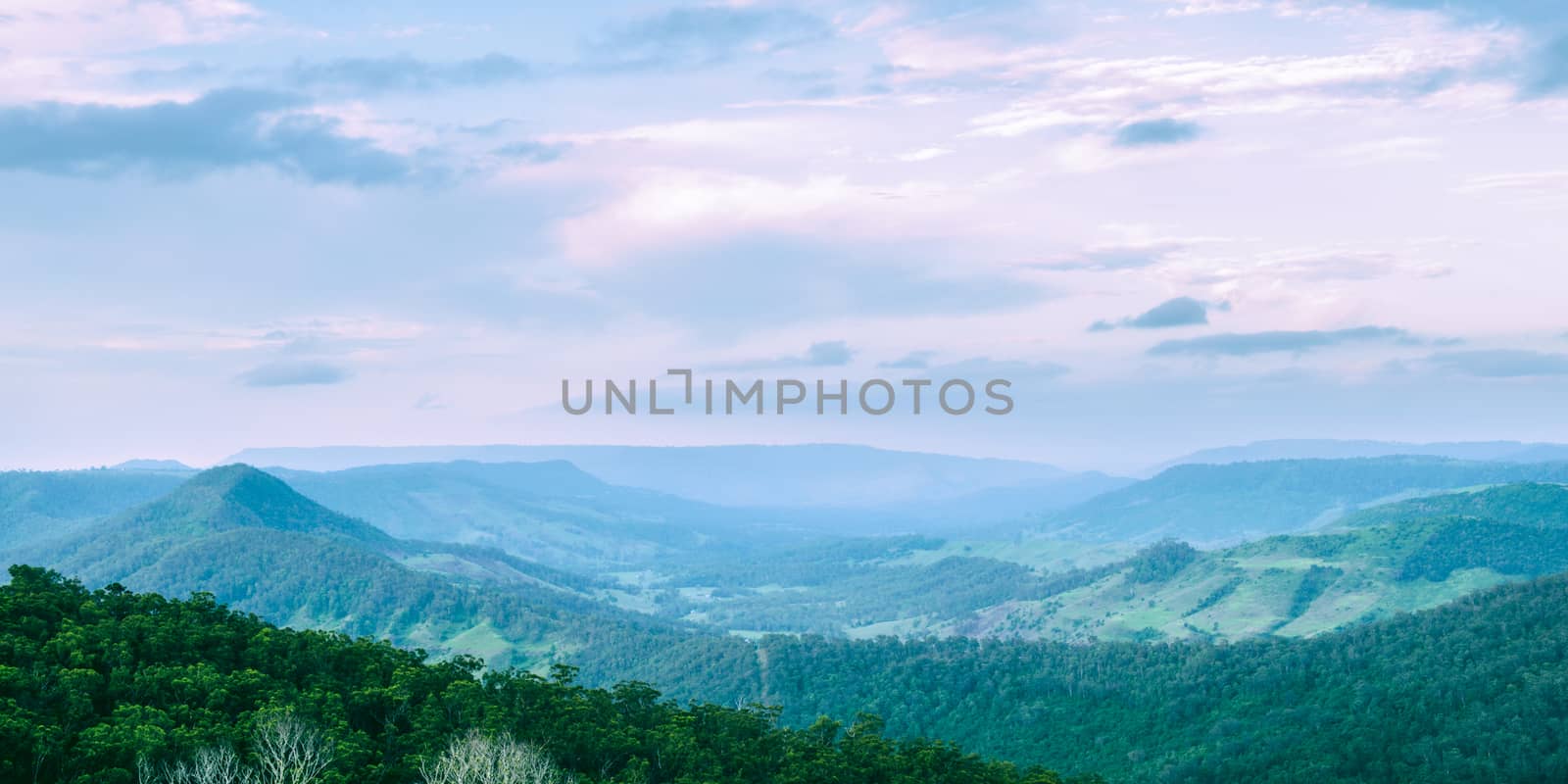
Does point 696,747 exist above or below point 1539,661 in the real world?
above

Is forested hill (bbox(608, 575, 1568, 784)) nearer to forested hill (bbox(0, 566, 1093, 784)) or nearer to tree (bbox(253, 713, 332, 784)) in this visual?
forested hill (bbox(0, 566, 1093, 784))

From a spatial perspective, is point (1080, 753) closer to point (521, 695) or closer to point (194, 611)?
point (521, 695)

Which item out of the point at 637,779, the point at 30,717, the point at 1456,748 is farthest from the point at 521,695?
the point at 1456,748

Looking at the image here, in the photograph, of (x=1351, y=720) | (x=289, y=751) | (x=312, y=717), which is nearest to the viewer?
(x=289, y=751)

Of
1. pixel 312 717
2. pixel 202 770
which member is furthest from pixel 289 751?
pixel 312 717

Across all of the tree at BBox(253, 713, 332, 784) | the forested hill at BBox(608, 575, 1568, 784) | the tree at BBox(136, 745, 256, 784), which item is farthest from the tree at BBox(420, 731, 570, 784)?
the forested hill at BBox(608, 575, 1568, 784)

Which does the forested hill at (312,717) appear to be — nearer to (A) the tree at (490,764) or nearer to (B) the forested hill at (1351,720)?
(A) the tree at (490,764)

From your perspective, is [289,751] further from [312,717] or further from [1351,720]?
[1351,720]

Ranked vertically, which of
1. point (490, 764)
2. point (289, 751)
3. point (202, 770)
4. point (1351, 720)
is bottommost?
point (1351, 720)
